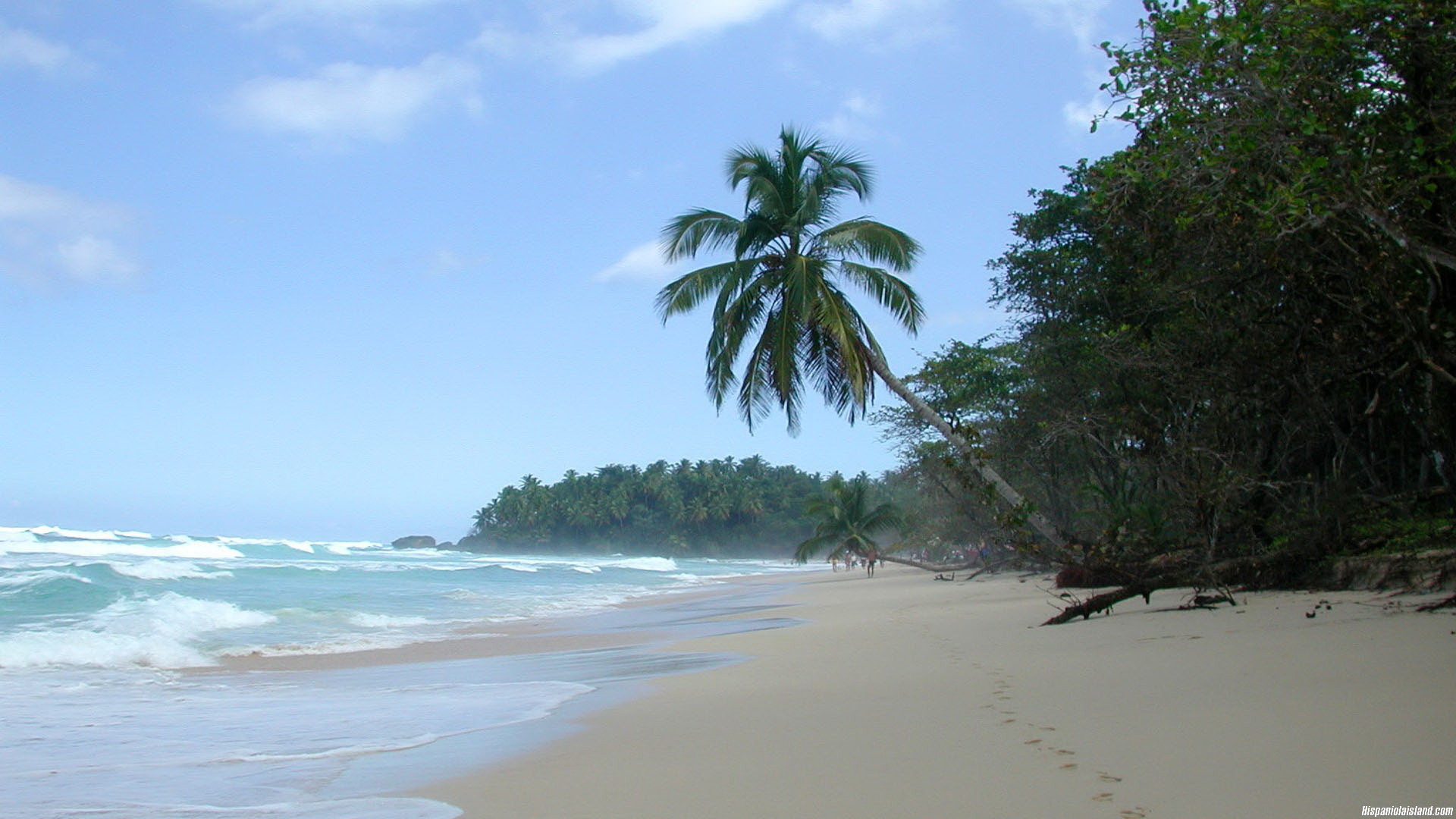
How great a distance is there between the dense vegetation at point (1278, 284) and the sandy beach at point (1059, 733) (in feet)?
6.67

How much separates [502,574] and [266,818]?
3332cm

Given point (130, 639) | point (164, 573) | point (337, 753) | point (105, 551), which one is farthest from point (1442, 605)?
point (105, 551)

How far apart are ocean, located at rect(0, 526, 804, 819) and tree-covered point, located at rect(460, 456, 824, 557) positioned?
228 feet

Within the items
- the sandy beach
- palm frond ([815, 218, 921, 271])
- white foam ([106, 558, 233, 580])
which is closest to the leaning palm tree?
palm frond ([815, 218, 921, 271])

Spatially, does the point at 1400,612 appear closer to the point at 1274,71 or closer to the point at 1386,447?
the point at 1274,71

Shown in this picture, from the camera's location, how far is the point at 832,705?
5.35m

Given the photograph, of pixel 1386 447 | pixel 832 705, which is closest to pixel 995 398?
pixel 1386 447

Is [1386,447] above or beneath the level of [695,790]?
above

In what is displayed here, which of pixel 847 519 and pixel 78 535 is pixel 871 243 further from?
pixel 78 535

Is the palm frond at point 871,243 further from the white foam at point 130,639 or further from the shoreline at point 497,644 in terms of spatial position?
the white foam at point 130,639

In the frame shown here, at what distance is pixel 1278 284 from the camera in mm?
8531

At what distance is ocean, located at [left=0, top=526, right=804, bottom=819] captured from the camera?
14.1ft

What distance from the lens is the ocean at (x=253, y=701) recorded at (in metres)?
4.30

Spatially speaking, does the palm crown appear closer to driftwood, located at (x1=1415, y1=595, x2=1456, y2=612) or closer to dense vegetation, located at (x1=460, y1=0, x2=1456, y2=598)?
Result: dense vegetation, located at (x1=460, y1=0, x2=1456, y2=598)
